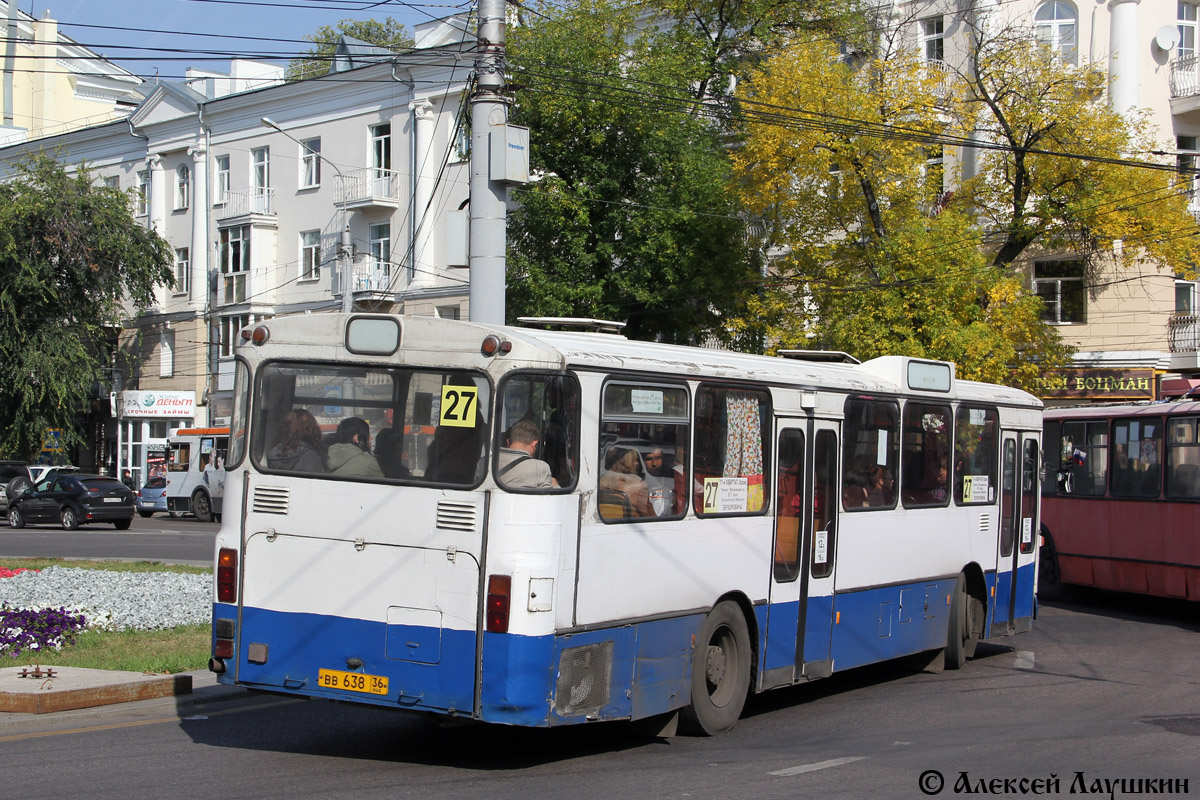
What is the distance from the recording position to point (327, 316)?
27.4 ft

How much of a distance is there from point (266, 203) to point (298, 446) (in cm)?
4320

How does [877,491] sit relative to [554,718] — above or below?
above

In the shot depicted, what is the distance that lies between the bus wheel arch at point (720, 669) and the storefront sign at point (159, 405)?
4493cm

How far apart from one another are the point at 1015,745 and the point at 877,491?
2.78 meters

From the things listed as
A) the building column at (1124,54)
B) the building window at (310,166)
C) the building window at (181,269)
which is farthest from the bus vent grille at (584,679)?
the building window at (181,269)

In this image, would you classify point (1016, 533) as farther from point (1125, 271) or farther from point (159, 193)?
point (159, 193)

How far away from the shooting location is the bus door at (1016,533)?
537 inches

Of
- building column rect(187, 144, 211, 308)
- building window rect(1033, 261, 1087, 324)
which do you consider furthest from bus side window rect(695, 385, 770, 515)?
building column rect(187, 144, 211, 308)

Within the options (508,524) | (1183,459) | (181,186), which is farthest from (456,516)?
(181,186)

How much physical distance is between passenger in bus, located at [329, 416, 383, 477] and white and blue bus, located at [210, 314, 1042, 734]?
14 mm

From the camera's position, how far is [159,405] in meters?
51.2

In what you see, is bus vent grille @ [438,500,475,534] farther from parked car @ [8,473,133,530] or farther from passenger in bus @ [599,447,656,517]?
parked car @ [8,473,133,530]

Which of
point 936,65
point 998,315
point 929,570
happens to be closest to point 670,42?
point 936,65

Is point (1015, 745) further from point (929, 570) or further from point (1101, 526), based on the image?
point (1101, 526)
